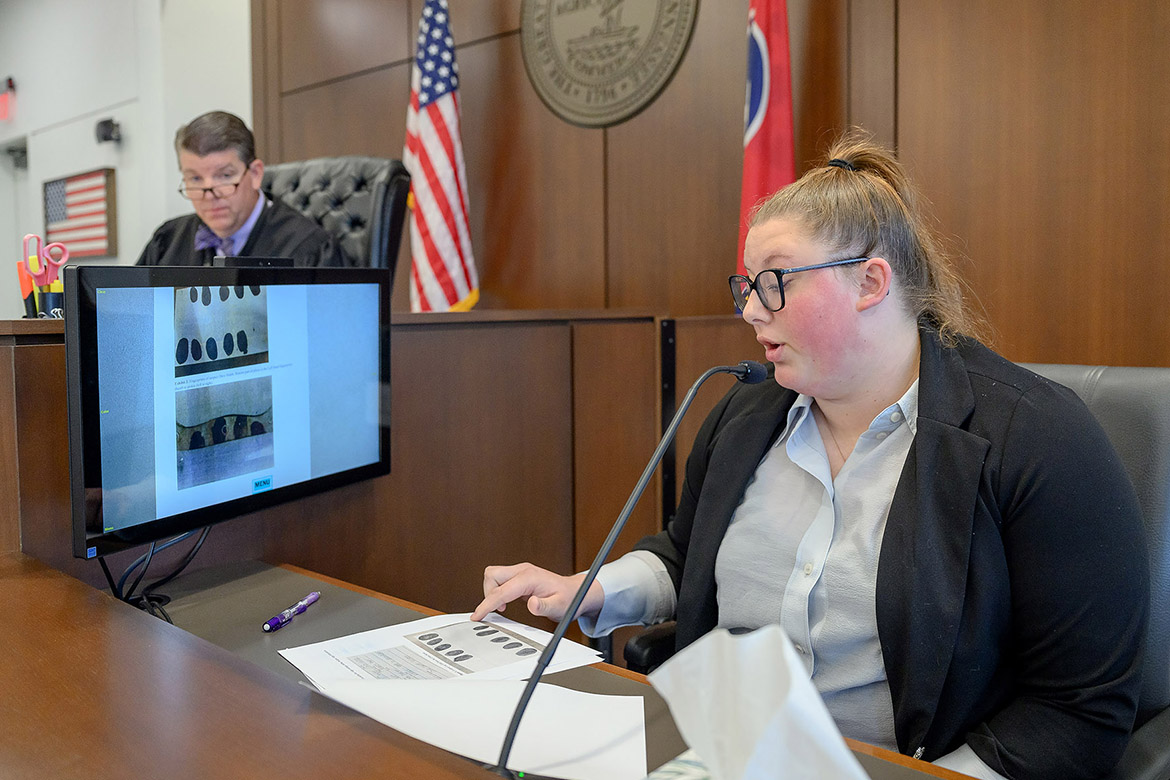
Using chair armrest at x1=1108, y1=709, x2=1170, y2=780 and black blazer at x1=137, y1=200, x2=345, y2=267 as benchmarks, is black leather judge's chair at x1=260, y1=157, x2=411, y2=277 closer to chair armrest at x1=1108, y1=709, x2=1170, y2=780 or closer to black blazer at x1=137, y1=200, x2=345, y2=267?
black blazer at x1=137, y1=200, x2=345, y2=267

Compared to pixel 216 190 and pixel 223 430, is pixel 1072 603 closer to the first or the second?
pixel 223 430

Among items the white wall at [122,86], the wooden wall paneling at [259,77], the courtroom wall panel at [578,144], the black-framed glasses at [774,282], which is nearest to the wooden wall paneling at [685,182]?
the courtroom wall panel at [578,144]

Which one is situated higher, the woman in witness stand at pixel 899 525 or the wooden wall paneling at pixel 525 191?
the wooden wall paneling at pixel 525 191

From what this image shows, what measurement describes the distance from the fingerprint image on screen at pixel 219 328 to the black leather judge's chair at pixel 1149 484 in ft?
3.38

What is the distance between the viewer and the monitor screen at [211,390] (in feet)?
3.22

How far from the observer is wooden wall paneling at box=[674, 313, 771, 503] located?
2.33m

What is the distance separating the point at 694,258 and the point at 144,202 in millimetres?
3348

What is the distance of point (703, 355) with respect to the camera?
2.38 metres

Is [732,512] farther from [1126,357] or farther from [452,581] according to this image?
[1126,357]

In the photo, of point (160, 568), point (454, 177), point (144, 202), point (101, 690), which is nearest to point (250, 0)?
point (144, 202)

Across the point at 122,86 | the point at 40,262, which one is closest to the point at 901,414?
the point at 40,262

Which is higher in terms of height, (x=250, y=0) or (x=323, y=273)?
(x=250, y=0)

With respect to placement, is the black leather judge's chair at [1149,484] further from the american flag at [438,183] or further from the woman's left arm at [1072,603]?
the american flag at [438,183]

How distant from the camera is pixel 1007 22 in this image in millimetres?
2246
